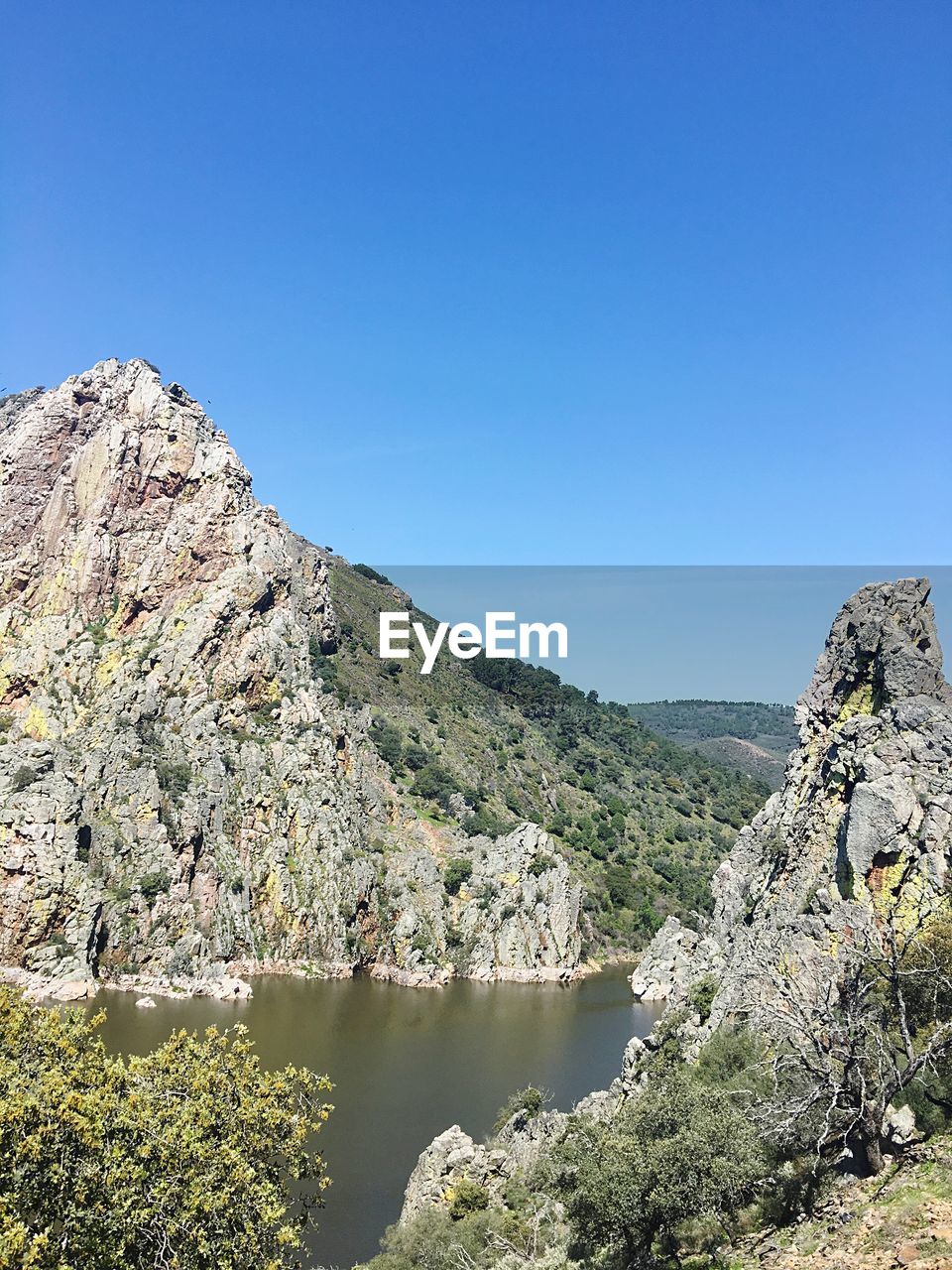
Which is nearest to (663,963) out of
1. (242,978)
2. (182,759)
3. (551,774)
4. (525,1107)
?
(242,978)

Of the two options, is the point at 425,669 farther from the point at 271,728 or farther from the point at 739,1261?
the point at 739,1261

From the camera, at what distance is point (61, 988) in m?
63.2

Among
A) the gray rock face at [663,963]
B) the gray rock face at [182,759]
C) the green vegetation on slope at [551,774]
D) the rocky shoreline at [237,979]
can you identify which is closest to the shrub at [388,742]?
the green vegetation on slope at [551,774]

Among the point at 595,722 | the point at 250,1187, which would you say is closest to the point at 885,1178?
the point at 250,1187

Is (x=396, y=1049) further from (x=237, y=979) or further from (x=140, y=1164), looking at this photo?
(x=140, y=1164)

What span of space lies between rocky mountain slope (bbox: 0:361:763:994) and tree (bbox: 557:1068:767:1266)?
176ft

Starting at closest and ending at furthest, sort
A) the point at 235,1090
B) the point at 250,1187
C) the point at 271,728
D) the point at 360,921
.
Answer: the point at 250,1187
the point at 235,1090
the point at 360,921
the point at 271,728

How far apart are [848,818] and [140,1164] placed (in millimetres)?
25988

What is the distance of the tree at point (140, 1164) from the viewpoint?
53.5 feet

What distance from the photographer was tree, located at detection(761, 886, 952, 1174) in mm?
19062

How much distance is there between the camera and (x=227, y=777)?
272 feet

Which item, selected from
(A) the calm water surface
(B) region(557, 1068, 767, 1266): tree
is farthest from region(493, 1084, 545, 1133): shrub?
(B) region(557, 1068, 767, 1266): tree

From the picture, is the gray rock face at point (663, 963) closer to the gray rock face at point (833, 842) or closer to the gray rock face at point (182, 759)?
the gray rock face at point (182, 759)

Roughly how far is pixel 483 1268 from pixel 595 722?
11896cm
